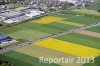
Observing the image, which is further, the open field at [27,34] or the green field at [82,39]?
the open field at [27,34]

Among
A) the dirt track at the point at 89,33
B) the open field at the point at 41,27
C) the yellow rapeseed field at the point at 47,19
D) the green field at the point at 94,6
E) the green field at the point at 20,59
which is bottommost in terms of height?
the green field at the point at 94,6

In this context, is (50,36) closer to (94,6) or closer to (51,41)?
(51,41)

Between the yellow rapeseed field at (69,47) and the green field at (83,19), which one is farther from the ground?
the yellow rapeseed field at (69,47)

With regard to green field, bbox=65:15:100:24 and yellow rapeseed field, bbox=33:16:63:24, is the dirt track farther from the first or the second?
yellow rapeseed field, bbox=33:16:63:24

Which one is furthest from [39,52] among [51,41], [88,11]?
A: [88,11]

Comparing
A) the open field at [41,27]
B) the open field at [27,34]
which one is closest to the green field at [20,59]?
the open field at [27,34]

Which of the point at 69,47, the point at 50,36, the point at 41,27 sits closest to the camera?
the point at 69,47

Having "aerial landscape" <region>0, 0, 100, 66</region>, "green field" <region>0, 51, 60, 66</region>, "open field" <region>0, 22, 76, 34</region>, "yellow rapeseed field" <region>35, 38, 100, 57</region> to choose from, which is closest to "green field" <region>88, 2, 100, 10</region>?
"aerial landscape" <region>0, 0, 100, 66</region>

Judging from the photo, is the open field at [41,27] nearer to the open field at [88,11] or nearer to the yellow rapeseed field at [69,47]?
the yellow rapeseed field at [69,47]
